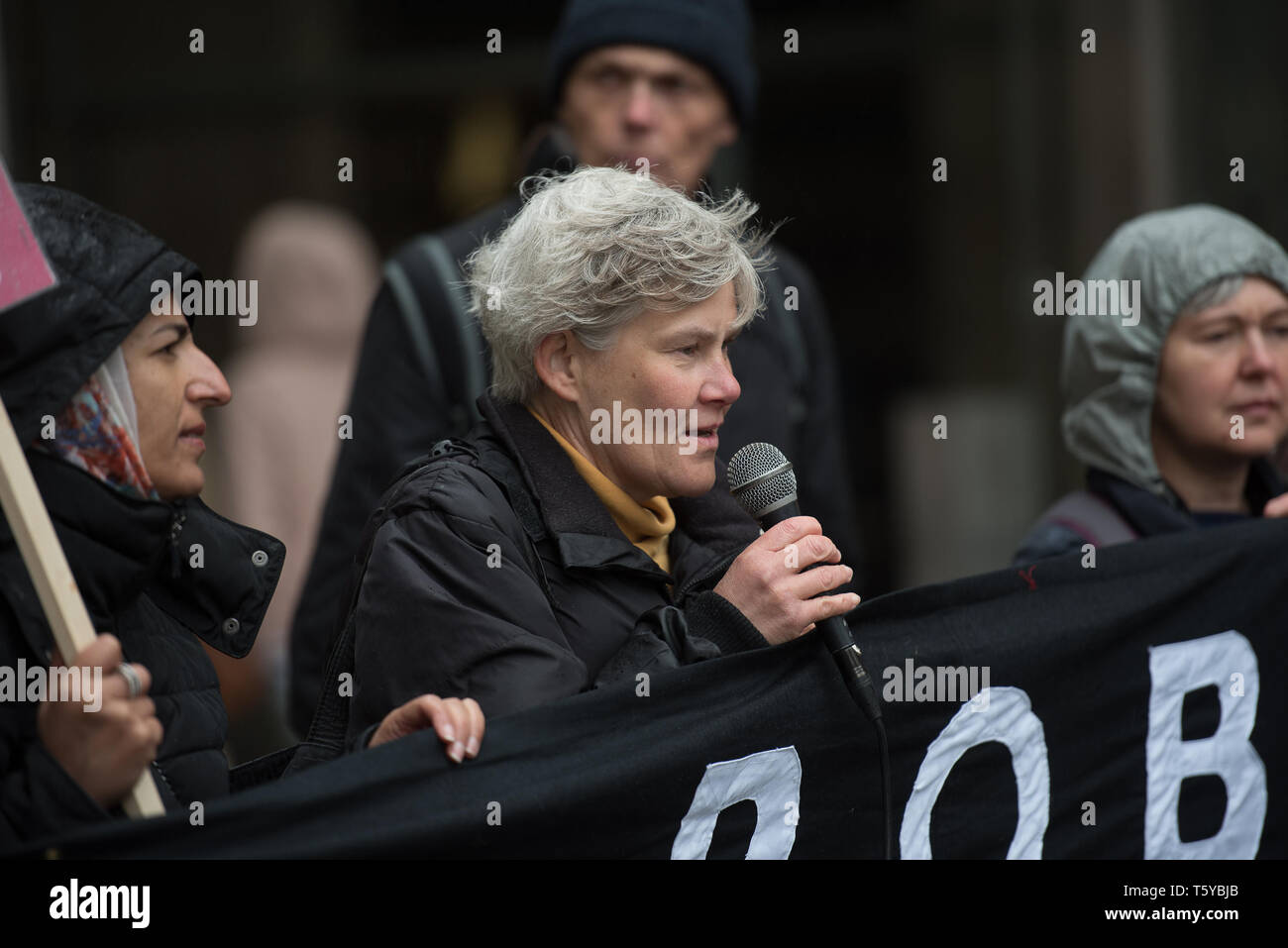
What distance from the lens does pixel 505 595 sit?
111 inches

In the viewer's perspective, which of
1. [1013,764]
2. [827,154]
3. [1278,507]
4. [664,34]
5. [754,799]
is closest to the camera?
[754,799]

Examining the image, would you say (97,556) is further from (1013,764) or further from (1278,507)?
(1278,507)

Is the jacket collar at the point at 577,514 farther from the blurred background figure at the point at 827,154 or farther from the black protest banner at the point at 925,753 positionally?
the blurred background figure at the point at 827,154

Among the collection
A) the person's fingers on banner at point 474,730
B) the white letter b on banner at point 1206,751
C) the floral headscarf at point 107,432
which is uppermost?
the floral headscarf at point 107,432

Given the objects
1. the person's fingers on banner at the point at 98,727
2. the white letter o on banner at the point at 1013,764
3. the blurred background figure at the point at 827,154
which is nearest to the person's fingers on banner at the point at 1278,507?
the white letter o on banner at the point at 1013,764

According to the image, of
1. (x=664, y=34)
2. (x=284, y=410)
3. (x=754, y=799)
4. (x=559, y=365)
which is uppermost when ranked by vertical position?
(x=664, y=34)

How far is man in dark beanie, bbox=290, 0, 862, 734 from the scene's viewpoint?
3941 millimetres

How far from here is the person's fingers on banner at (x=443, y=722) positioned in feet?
8.50

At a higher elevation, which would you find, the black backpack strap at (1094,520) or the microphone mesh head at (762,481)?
the microphone mesh head at (762,481)

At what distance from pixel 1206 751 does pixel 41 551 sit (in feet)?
7.85

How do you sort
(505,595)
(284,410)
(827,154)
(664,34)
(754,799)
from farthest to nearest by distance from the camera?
(827,154) < (284,410) < (664,34) < (754,799) < (505,595)

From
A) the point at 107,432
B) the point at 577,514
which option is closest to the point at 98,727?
the point at 107,432

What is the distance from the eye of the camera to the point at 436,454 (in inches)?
120
